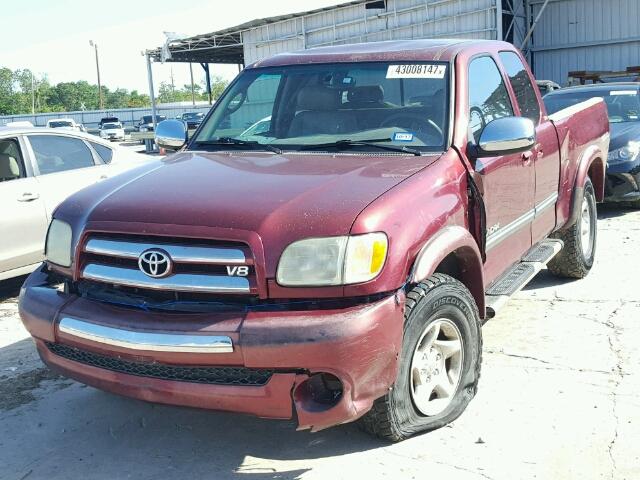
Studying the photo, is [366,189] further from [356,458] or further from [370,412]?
[356,458]

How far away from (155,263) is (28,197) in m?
4.09

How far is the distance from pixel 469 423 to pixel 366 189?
1364mm

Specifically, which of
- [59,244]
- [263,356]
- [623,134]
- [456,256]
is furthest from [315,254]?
[623,134]

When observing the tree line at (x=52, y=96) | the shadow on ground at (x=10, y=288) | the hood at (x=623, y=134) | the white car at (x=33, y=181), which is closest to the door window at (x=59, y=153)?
the white car at (x=33, y=181)

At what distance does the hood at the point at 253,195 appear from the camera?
3.14 meters

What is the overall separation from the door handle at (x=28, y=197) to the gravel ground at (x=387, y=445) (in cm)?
205

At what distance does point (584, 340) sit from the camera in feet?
16.4

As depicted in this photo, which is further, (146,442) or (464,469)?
(146,442)

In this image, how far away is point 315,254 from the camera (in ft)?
10.1

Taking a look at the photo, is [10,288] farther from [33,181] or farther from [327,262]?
[327,262]

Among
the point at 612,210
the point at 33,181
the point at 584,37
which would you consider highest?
the point at 584,37

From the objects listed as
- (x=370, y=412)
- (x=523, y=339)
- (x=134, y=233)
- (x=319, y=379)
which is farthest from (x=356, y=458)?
(x=523, y=339)

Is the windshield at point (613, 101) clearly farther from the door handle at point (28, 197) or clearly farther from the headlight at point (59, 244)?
the headlight at point (59, 244)

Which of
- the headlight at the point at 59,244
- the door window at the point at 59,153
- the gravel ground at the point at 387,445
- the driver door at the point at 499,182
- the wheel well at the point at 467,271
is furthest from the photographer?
the door window at the point at 59,153
